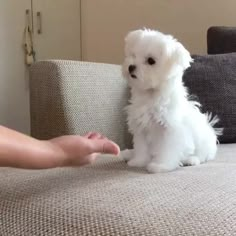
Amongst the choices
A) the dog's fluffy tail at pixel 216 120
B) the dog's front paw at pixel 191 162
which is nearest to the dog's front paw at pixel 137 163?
the dog's front paw at pixel 191 162

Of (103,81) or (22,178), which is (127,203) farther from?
(103,81)

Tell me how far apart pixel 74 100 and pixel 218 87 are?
0.58 m

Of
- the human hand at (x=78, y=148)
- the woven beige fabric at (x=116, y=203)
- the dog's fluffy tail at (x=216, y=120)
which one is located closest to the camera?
the woven beige fabric at (x=116, y=203)

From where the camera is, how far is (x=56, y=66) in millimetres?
1504

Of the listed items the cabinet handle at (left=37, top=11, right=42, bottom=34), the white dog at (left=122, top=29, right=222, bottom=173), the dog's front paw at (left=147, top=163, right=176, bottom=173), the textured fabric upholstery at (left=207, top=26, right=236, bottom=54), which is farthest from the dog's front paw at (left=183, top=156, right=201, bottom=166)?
the cabinet handle at (left=37, top=11, right=42, bottom=34)

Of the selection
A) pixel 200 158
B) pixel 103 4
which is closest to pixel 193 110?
pixel 200 158

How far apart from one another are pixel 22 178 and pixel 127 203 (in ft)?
1.07

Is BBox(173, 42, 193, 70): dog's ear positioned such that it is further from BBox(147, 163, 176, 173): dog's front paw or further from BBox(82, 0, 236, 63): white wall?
BBox(82, 0, 236, 63): white wall

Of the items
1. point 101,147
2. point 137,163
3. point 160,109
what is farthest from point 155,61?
point 101,147

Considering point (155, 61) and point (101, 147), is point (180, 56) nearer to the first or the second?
point (155, 61)

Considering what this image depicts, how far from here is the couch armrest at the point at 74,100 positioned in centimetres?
152

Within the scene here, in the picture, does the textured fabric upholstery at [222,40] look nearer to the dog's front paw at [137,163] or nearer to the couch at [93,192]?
the couch at [93,192]

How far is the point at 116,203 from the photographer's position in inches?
36.5

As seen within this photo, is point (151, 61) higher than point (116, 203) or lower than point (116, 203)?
higher
